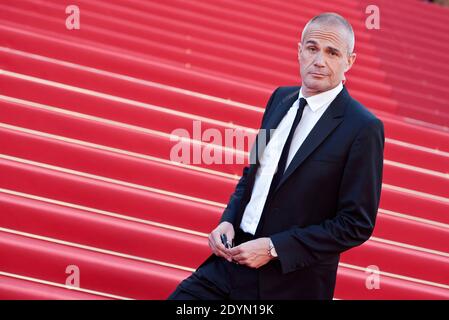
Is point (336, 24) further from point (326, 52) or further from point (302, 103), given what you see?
point (302, 103)

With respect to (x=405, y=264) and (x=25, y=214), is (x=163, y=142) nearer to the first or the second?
(x=25, y=214)

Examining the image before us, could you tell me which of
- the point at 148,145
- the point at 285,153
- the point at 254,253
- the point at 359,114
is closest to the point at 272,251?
the point at 254,253

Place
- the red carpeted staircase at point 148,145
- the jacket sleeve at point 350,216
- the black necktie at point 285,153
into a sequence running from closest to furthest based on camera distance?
the jacket sleeve at point 350,216 → the black necktie at point 285,153 → the red carpeted staircase at point 148,145

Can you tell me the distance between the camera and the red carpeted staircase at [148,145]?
2.41m

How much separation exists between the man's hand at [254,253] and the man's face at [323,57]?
43cm

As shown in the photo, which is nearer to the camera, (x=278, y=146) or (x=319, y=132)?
(x=319, y=132)

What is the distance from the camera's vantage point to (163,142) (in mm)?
2959

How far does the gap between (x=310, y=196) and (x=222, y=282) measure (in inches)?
13.0

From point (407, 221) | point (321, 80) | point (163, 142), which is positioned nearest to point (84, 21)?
point (163, 142)

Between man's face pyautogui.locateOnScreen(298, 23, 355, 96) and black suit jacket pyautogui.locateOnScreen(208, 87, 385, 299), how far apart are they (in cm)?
6

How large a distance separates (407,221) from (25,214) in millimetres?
1740

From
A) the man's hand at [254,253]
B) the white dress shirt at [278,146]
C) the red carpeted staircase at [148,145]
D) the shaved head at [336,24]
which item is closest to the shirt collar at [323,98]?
the white dress shirt at [278,146]

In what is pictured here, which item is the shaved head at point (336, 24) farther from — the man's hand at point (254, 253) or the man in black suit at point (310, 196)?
the man's hand at point (254, 253)

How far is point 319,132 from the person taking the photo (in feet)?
4.96
